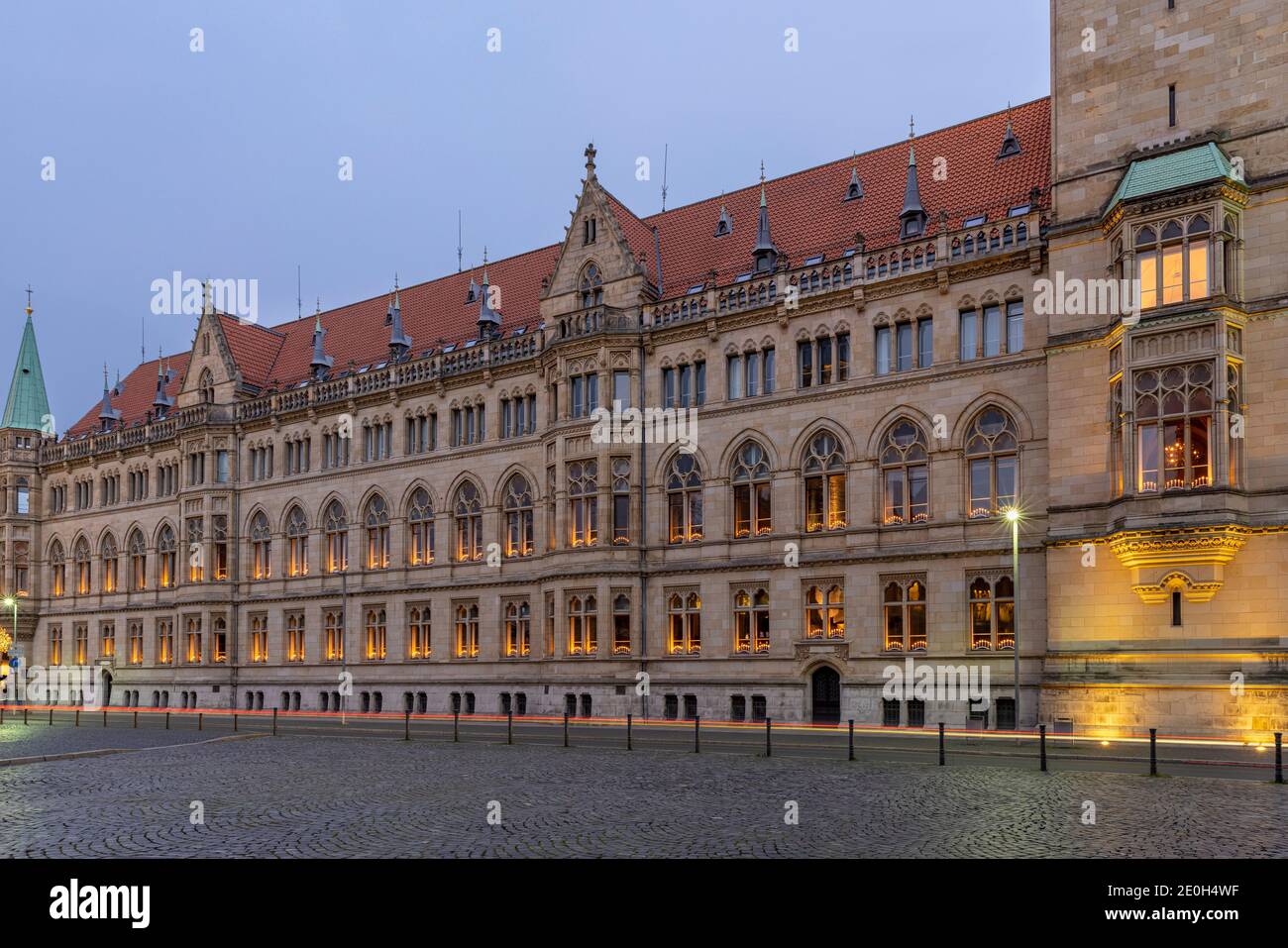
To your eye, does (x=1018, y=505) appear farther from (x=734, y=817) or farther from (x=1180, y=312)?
(x=734, y=817)

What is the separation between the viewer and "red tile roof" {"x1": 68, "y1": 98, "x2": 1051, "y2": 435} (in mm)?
40562

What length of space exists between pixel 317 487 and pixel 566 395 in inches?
710

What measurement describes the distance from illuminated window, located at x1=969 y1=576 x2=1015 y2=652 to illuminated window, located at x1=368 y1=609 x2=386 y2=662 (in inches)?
1143

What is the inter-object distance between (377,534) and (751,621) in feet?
71.3

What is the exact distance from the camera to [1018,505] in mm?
35625

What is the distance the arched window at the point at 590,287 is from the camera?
1804 inches

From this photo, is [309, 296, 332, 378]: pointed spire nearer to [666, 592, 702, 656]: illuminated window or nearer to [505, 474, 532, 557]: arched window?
[505, 474, 532, 557]: arched window

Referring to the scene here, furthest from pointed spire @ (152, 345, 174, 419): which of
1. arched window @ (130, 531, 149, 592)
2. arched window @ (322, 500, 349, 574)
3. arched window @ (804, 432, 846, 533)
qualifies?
arched window @ (804, 432, 846, 533)

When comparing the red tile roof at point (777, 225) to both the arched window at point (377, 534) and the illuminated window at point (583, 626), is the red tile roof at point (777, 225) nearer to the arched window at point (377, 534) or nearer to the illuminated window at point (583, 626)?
the arched window at point (377, 534)

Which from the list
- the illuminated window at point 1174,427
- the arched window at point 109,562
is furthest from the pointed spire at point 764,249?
the arched window at point 109,562

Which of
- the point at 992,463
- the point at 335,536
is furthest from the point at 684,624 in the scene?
the point at 335,536

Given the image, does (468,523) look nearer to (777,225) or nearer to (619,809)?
(777,225)
